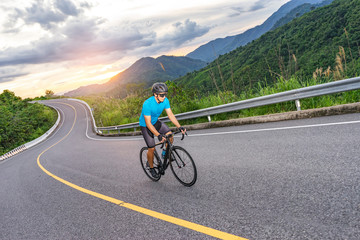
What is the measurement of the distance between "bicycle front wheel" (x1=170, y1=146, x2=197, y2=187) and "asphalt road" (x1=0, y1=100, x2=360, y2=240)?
166 mm

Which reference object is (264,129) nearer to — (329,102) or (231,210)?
(329,102)

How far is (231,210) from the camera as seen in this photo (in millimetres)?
3191

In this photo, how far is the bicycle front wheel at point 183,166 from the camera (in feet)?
14.2

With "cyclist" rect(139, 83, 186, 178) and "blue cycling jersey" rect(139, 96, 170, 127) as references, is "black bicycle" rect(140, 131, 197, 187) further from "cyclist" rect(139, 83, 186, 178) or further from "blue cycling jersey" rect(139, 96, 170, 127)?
"blue cycling jersey" rect(139, 96, 170, 127)

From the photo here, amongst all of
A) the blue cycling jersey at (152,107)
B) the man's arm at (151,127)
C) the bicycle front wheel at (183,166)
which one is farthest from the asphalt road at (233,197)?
the blue cycling jersey at (152,107)

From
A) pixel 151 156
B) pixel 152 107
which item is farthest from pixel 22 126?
pixel 152 107

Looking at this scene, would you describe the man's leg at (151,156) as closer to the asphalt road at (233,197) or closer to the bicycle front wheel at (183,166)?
the asphalt road at (233,197)

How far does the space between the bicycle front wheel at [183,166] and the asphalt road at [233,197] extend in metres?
0.17

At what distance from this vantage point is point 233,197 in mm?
3535

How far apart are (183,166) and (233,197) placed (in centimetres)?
126

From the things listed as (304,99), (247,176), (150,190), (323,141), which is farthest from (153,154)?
(304,99)

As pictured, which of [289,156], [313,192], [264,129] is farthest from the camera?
[264,129]

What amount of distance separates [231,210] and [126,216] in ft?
5.82

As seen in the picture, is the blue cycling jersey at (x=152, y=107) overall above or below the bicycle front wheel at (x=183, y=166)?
above
